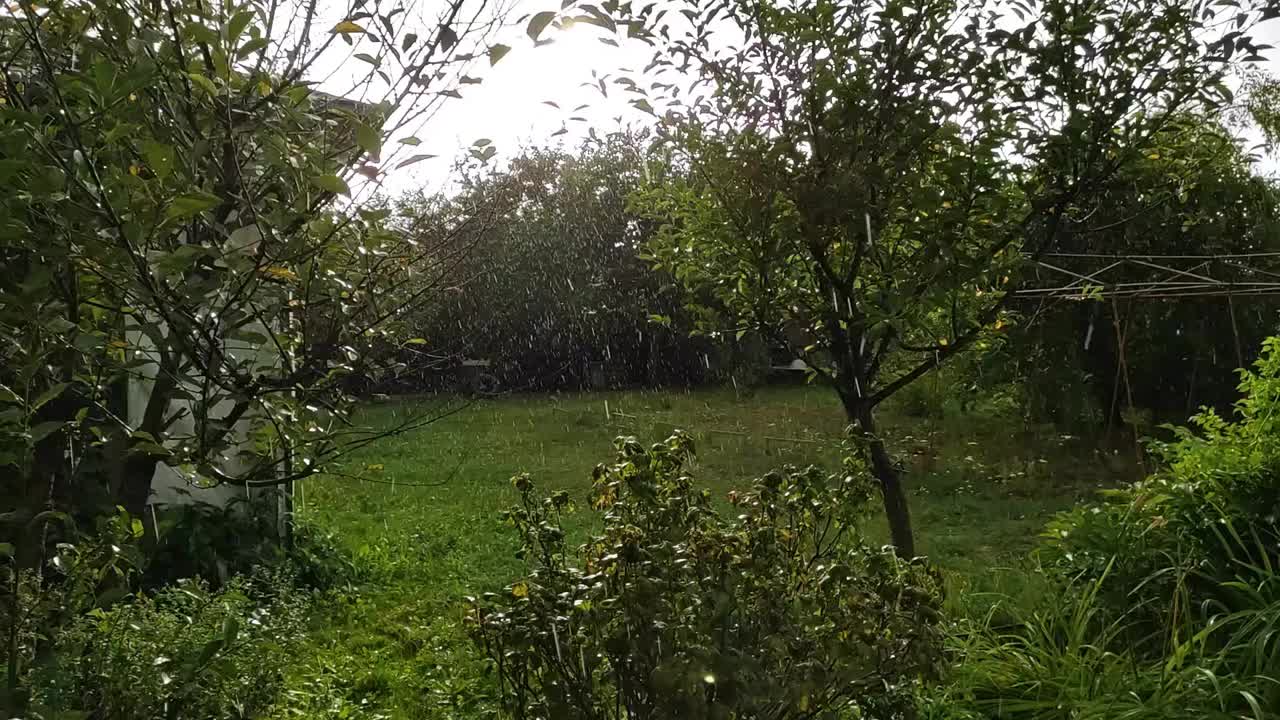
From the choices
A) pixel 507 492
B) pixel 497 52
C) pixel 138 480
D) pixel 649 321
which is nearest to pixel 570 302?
pixel 507 492

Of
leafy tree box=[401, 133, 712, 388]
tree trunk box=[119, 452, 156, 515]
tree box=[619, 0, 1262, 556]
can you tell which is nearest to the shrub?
tree box=[619, 0, 1262, 556]

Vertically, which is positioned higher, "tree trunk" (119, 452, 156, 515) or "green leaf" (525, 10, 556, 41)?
"green leaf" (525, 10, 556, 41)

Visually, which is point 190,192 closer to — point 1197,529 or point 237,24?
point 237,24

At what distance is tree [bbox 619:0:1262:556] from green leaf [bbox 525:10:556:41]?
137 cm

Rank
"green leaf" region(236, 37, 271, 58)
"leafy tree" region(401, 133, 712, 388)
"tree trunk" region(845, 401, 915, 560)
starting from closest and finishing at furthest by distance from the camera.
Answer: "green leaf" region(236, 37, 271, 58) < "tree trunk" region(845, 401, 915, 560) < "leafy tree" region(401, 133, 712, 388)

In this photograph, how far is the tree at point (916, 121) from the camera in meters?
2.72

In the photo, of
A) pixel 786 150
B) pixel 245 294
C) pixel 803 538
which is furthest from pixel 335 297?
pixel 786 150

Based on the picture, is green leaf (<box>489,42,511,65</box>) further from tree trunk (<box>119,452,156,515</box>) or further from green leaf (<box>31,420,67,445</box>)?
tree trunk (<box>119,452,156,515</box>)

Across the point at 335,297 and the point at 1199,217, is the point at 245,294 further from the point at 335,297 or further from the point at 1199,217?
the point at 1199,217

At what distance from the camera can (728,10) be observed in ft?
10.1

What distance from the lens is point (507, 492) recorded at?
667 cm

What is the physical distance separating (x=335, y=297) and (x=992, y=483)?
583cm

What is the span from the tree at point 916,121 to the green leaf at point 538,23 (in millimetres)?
1371

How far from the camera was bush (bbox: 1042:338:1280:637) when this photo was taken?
2.96 metres
